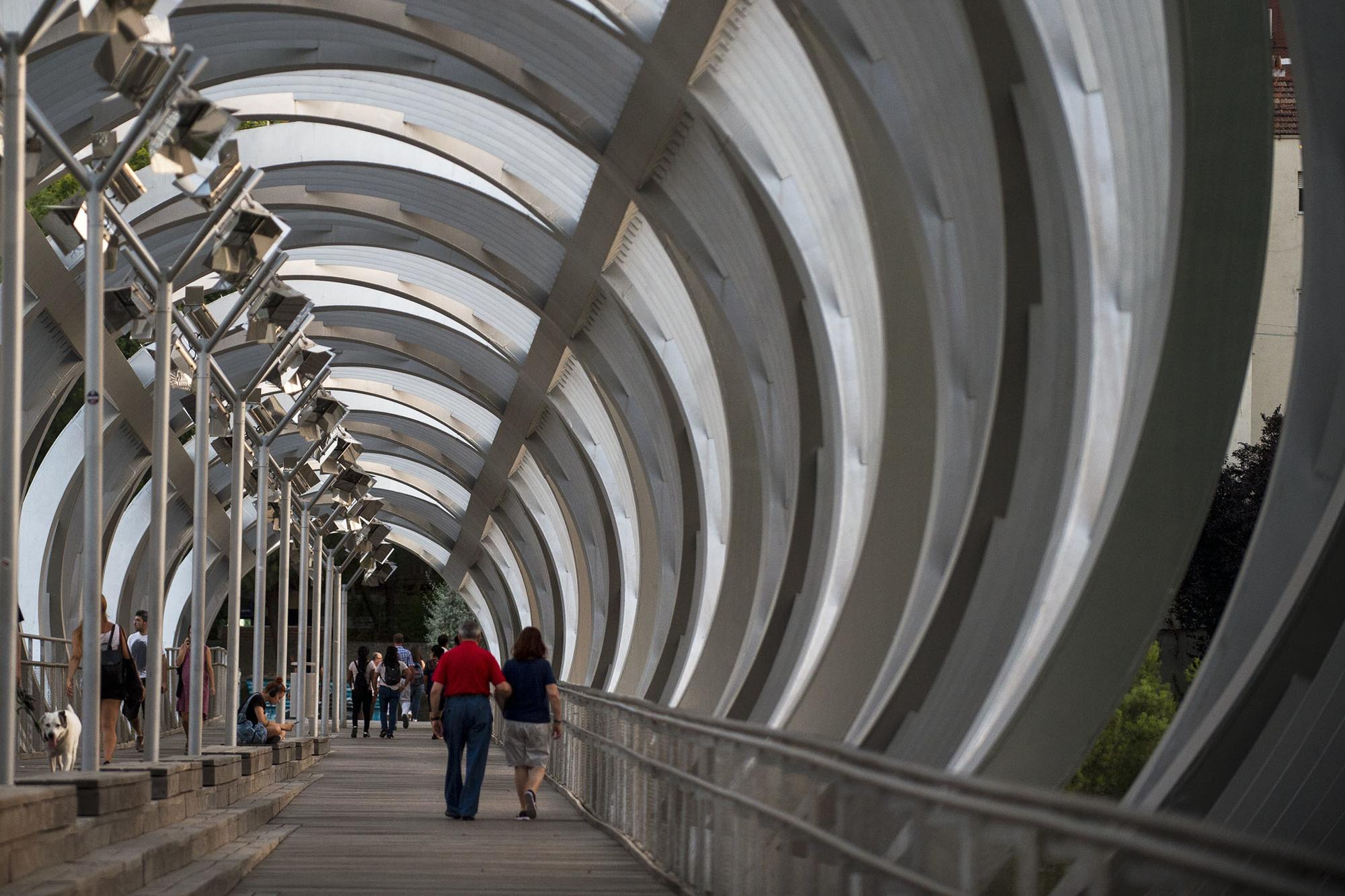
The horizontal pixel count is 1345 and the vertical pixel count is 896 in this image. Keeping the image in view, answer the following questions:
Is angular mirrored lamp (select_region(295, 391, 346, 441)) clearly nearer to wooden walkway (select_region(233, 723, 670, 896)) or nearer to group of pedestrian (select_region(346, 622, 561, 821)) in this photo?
wooden walkway (select_region(233, 723, 670, 896))

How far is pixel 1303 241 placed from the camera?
7.75 meters

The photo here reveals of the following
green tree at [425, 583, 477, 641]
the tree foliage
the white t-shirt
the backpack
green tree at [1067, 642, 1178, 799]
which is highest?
green tree at [425, 583, 477, 641]

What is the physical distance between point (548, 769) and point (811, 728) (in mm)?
9920

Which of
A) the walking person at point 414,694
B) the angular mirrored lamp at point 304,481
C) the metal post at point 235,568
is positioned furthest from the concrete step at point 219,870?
the walking person at point 414,694

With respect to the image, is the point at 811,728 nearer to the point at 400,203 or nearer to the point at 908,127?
the point at 908,127

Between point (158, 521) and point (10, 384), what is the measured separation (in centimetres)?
489

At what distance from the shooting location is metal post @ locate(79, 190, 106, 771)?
11.1 meters

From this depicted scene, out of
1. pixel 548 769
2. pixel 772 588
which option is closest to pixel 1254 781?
pixel 772 588

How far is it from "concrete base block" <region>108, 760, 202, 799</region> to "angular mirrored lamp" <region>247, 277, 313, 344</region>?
5.80 m

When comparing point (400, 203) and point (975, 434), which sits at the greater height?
point (400, 203)

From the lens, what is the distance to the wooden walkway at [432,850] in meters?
10.5

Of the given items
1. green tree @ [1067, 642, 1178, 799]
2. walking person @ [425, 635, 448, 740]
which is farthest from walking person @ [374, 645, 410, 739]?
green tree @ [1067, 642, 1178, 799]

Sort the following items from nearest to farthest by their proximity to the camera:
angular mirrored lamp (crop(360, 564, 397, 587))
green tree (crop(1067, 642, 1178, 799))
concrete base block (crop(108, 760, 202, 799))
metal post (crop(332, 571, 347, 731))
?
concrete base block (crop(108, 760, 202, 799)) → metal post (crop(332, 571, 347, 731)) → green tree (crop(1067, 642, 1178, 799)) → angular mirrored lamp (crop(360, 564, 397, 587))

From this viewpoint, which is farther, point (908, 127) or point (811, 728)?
point (811, 728)
